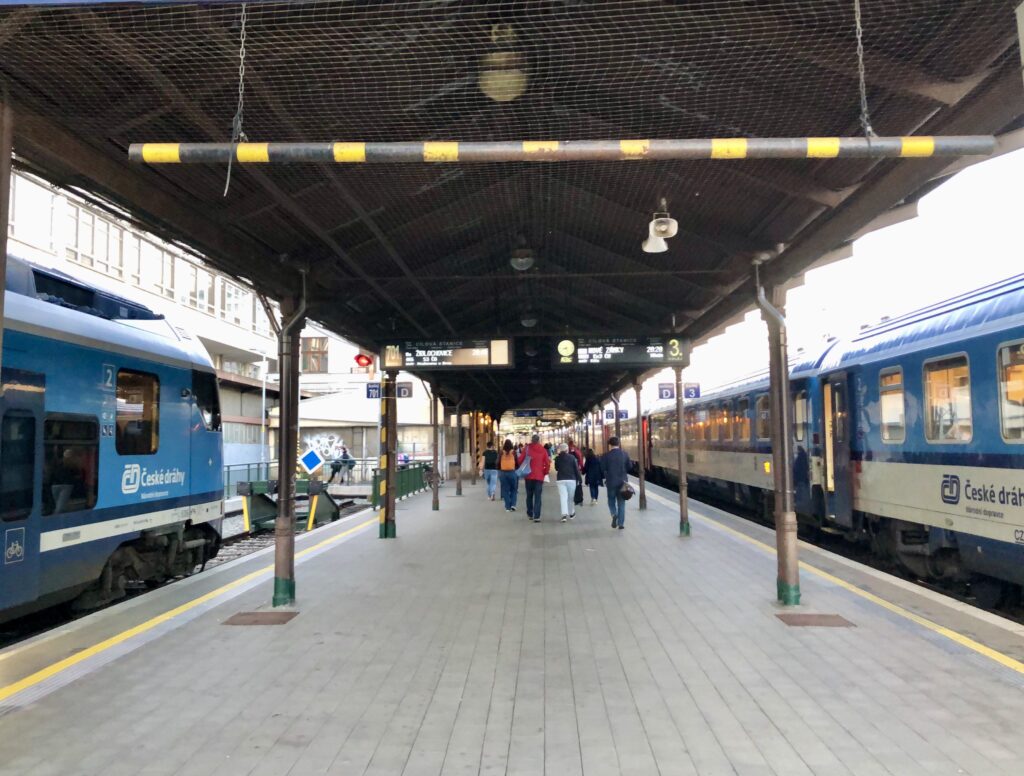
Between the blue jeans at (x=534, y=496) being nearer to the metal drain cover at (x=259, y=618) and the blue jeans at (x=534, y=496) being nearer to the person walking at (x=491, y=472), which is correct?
the person walking at (x=491, y=472)

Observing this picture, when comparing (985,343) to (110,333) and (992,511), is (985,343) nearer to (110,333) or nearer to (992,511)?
(992,511)

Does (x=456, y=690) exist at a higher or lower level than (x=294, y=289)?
lower

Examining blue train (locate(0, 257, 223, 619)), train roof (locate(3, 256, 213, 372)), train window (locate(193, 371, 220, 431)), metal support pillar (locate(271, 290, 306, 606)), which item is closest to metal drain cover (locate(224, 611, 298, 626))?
metal support pillar (locate(271, 290, 306, 606))

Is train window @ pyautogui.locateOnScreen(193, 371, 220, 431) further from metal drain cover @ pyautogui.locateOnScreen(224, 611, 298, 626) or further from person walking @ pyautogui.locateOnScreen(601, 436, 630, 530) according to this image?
person walking @ pyautogui.locateOnScreen(601, 436, 630, 530)

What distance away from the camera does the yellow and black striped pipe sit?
156 inches

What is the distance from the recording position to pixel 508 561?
9594 mm

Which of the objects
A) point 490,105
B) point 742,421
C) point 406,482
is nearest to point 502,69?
point 490,105

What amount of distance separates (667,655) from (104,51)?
5371 millimetres

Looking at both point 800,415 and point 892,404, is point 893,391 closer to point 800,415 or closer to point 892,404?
point 892,404

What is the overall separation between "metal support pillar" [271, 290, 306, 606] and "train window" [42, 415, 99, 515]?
5.83 feet

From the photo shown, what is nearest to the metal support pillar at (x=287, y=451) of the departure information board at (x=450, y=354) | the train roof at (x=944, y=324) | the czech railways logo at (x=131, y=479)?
the czech railways logo at (x=131, y=479)

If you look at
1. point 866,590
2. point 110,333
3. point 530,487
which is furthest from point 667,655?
point 530,487

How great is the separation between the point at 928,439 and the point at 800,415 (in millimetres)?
3957

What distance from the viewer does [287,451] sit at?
7.29m
